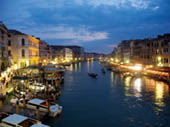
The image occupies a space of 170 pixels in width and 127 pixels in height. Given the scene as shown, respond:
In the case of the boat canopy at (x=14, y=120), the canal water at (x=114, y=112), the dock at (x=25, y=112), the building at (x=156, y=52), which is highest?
the building at (x=156, y=52)

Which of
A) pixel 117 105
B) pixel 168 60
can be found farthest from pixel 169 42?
pixel 117 105

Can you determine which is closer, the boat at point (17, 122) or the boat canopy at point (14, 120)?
the boat at point (17, 122)

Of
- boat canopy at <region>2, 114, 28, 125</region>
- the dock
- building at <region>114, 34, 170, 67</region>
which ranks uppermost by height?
building at <region>114, 34, 170, 67</region>

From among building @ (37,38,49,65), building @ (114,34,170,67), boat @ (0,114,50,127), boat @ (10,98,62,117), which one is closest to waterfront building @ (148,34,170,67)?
building @ (114,34,170,67)

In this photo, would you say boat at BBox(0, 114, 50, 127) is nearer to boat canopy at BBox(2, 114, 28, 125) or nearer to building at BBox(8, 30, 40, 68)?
boat canopy at BBox(2, 114, 28, 125)

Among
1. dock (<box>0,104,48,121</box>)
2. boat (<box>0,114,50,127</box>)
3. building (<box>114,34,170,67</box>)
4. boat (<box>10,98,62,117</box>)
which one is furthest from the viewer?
building (<box>114,34,170,67</box>)

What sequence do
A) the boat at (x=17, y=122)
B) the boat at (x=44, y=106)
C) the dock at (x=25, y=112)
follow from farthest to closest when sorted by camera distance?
the boat at (x=44, y=106), the dock at (x=25, y=112), the boat at (x=17, y=122)

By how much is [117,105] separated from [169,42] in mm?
32804

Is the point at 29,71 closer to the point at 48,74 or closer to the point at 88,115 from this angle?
the point at 48,74

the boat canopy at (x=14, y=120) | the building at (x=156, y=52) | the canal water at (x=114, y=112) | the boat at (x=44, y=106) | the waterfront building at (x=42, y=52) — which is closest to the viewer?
the boat canopy at (x=14, y=120)

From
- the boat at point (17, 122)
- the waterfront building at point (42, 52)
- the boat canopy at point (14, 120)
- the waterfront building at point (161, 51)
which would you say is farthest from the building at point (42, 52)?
the boat at point (17, 122)

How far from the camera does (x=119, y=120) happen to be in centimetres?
1788

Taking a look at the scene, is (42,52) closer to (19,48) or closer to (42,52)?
(42,52)

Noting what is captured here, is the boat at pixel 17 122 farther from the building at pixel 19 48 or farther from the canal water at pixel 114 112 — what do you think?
the building at pixel 19 48
